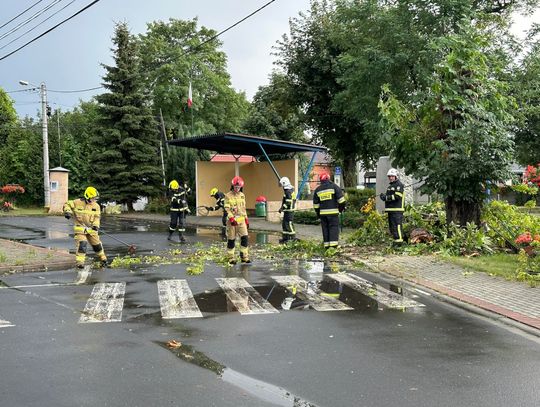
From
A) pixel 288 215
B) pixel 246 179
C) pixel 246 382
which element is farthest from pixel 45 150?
pixel 246 382

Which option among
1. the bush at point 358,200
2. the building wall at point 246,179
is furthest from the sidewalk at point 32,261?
the building wall at point 246,179

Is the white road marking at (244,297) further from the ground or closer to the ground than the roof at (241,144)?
closer to the ground

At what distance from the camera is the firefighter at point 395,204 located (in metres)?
13.3

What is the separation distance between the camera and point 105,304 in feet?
26.5

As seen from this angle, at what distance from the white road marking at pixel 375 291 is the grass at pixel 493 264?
243 cm

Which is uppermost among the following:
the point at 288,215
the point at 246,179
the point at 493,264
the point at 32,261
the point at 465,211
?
the point at 246,179

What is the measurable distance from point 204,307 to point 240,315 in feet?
2.36

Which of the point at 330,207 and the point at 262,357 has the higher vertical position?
the point at 330,207

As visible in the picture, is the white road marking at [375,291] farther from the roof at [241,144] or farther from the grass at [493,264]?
the roof at [241,144]

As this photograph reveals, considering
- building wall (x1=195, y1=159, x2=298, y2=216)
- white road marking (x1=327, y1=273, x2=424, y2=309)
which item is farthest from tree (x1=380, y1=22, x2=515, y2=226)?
building wall (x1=195, y1=159, x2=298, y2=216)

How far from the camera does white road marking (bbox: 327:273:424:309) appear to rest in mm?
8211

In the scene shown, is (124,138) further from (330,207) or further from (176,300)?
(176,300)

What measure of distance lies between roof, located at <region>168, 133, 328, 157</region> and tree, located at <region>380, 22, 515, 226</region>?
10730 mm

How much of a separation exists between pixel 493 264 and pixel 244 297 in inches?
220
